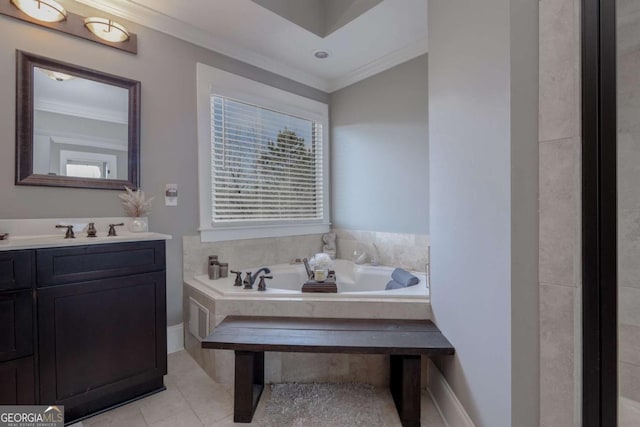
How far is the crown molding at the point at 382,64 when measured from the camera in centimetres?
250

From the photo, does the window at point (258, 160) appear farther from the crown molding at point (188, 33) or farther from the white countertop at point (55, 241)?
the white countertop at point (55, 241)

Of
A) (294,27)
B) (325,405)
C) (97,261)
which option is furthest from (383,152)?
(97,261)

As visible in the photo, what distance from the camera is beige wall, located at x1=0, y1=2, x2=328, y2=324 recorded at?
1.69 metres

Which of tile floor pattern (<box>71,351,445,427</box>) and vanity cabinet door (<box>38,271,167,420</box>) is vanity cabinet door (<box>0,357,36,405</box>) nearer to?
vanity cabinet door (<box>38,271,167,420</box>)

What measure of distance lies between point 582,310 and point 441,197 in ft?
2.61

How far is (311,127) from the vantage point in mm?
3291

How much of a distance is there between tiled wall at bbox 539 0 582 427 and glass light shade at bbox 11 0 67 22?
2.59m

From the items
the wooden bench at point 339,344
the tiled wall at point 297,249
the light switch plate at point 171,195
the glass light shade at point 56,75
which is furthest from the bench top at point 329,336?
the glass light shade at point 56,75

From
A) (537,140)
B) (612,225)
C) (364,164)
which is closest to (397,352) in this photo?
(612,225)

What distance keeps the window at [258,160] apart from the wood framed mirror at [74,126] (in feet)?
1.79

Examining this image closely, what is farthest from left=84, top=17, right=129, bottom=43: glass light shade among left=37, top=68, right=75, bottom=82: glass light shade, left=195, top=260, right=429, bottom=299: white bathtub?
left=195, top=260, right=429, bottom=299: white bathtub

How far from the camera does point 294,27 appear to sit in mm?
2314

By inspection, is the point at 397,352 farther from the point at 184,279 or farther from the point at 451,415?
the point at 184,279

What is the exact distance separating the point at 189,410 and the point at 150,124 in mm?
1998
